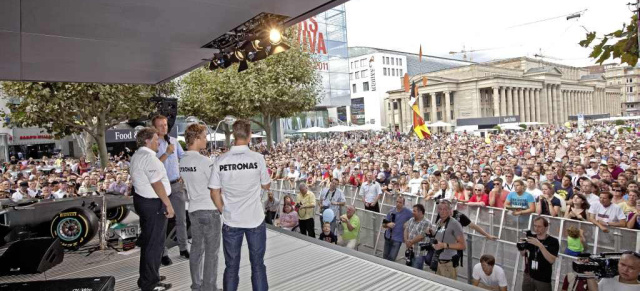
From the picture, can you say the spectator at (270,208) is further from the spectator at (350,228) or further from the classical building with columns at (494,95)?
the classical building with columns at (494,95)

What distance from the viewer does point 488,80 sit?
86250mm

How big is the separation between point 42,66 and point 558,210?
9.82 metres

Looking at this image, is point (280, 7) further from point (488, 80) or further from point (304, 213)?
point (488, 80)

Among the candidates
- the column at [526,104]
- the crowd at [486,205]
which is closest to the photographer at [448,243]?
the crowd at [486,205]

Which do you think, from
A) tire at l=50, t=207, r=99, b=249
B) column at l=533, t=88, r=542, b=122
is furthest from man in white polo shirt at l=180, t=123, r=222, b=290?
column at l=533, t=88, r=542, b=122

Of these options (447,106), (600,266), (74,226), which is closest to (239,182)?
(74,226)

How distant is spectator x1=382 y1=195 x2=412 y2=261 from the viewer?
25.8 feet

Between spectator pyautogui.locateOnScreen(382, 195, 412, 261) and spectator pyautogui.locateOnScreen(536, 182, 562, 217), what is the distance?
2.43 m

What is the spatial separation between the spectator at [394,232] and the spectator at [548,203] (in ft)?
7.96

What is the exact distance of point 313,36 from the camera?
50.8 meters

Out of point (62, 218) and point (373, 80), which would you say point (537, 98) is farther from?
point (62, 218)

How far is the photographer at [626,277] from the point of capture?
440cm

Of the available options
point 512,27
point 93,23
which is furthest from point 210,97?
point 512,27

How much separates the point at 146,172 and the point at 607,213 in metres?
7.30
